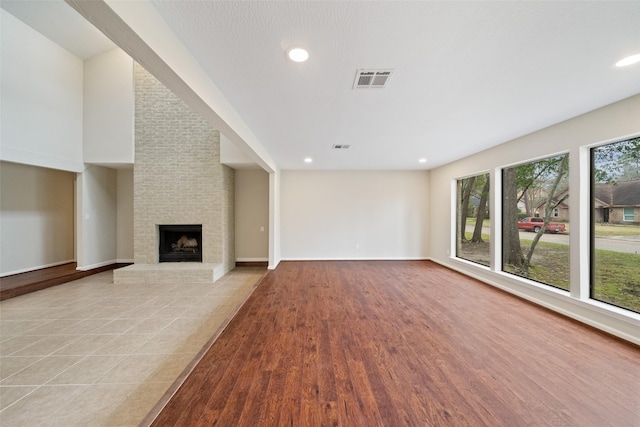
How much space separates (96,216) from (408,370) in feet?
23.4

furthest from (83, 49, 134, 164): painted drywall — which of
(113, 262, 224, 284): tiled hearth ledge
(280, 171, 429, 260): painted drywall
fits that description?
(280, 171, 429, 260): painted drywall

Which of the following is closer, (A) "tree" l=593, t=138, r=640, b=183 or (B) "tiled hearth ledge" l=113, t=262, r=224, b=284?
(A) "tree" l=593, t=138, r=640, b=183

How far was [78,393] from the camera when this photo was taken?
70.7 inches

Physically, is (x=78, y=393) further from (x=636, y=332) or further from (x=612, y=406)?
(x=636, y=332)

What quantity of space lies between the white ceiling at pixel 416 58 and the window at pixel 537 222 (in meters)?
0.85

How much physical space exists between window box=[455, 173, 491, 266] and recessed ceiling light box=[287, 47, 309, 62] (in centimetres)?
441

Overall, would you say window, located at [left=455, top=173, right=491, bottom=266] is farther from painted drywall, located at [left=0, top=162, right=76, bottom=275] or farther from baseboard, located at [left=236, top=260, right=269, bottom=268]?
painted drywall, located at [left=0, top=162, right=76, bottom=275]

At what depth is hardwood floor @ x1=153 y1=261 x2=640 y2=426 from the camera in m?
1.49

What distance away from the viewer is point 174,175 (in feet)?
17.1

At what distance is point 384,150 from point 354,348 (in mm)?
3411

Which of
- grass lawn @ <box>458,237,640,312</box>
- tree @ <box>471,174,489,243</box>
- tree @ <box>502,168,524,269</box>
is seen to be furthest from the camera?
tree @ <box>471,174,489,243</box>

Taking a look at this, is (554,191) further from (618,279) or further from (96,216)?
(96,216)

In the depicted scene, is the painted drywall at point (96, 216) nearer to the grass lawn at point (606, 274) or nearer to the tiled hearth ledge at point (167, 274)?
the tiled hearth ledge at point (167, 274)

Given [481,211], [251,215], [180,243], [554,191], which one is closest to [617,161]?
[554,191]
